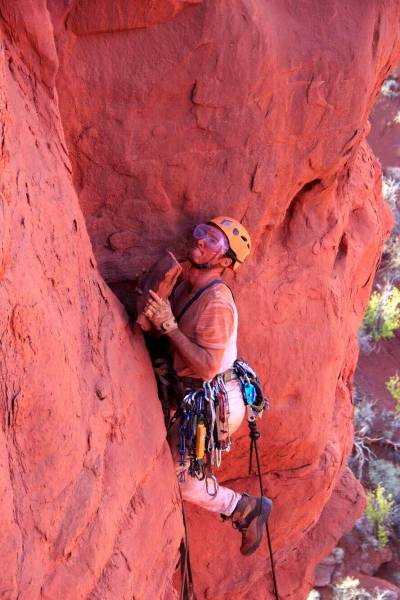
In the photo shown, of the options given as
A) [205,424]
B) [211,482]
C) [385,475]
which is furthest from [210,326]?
[385,475]

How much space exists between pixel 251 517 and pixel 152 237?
161 centimetres

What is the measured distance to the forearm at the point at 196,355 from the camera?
4.00 m

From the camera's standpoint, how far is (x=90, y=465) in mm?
3369

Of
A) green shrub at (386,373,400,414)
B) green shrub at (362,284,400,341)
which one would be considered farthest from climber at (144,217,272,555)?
green shrub at (362,284,400,341)

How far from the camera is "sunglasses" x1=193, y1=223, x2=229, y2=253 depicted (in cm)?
411

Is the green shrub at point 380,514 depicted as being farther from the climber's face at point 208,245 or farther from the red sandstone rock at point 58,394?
the climber's face at point 208,245

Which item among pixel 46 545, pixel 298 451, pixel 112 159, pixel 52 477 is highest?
pixel 112 159

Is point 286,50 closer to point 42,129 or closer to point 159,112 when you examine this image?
point 159,112

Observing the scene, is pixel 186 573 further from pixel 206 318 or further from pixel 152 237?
pixel 152 237

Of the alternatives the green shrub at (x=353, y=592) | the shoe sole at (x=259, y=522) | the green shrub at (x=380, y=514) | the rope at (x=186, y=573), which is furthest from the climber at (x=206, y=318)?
the green shrub at (x=380, y=514)

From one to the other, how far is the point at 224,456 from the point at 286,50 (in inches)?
92.4

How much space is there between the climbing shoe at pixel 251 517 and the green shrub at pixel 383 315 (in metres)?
7.69

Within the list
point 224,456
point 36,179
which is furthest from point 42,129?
point 224,456

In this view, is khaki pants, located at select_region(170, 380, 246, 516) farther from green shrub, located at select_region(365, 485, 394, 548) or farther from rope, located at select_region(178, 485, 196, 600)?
green shrub, located at select_region(365, 485, 394, 548)
